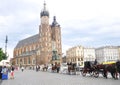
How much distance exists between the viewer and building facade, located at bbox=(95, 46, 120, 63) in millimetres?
165875

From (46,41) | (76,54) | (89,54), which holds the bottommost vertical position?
(76,54)

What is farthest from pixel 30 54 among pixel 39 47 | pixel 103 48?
pixel 103 48

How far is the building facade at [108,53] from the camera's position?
165875 millimetres

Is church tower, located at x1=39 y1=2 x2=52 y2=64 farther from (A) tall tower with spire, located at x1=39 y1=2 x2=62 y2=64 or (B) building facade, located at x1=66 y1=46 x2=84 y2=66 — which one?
(B) building facade, located at x1=66 y1=46 x2=84 y2=66

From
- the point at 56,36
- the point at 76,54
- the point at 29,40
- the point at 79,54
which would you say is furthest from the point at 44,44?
the point at 79,54

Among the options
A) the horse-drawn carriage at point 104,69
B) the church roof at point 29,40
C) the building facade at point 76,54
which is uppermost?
the church roof at point 29,40

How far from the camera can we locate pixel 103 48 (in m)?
166

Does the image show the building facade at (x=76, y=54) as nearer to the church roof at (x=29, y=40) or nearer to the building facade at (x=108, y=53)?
the building facade at (x=108, y=53)

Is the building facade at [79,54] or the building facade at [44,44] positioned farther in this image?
the building facade at [79,54]

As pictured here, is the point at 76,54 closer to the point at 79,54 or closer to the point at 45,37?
the point at 79,54

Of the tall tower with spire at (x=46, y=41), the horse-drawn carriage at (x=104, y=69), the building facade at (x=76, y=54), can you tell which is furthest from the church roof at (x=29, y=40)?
the horse-drawn carriage at (x=104, y=69)

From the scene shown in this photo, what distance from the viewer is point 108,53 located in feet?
548

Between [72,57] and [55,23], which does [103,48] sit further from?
[55,23]

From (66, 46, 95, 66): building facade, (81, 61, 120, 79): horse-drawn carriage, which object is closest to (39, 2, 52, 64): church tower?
(66, 46, 95, 66): building facade
